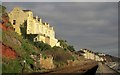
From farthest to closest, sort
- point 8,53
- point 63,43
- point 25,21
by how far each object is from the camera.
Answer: point 63,43
point 25,21
point 8,53

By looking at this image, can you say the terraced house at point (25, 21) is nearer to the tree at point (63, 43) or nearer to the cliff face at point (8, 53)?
the tree at point (63, 43)

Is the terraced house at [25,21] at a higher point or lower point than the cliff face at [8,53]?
higher

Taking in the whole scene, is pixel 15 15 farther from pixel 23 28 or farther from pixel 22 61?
pixel 22 61

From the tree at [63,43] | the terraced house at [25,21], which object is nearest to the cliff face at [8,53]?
the terraced house at [25,21]

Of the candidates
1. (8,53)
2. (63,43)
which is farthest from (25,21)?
(8,53)

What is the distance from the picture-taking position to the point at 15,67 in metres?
29.4

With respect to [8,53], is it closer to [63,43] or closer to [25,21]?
[25,21]

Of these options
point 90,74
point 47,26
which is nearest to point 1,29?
point 90,74

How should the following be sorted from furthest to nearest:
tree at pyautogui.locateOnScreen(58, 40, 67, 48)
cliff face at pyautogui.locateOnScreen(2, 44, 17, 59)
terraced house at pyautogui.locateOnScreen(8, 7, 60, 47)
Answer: tree at pyautogui.locateOnScreen(58, 40, 67, 48) < terraced house at pyautogui.locateOnScreen(8, 7, 60, 47) < cliff face at pyautogui.locateOnScreen(2, 44, 17, 59)

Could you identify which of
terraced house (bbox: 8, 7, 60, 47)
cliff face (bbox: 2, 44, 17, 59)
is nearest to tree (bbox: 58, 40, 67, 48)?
terraced house (bbox: 8, 7, 60, 47)

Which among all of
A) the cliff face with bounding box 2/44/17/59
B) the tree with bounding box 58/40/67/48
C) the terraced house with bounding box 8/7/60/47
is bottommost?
the cliff face with bounding box 2/44/17/59

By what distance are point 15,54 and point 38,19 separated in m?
54.6

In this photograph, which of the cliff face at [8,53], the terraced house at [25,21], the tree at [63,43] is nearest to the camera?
the cliff face at [8,53]

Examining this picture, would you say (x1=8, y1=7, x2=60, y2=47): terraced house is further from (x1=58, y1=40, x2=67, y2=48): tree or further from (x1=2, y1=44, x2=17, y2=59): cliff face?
(x1=2, y1=44, x2=17, y2=59): cliff face
